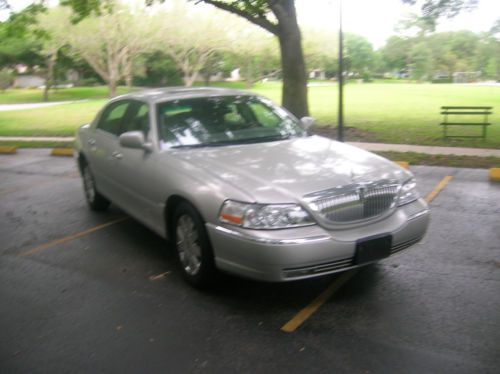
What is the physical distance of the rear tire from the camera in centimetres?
675

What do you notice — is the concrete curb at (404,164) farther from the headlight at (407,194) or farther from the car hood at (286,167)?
the headlight at (407,194)

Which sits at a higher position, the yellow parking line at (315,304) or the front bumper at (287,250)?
the front bumper at (287,250)

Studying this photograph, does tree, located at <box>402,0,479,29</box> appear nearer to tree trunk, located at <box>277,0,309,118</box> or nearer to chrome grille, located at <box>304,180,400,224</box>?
tree trunk, located at <box>277,0,309,118</box>

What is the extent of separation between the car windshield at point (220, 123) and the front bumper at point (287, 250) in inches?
51.0

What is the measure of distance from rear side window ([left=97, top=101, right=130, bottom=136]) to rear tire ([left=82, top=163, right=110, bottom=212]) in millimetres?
681

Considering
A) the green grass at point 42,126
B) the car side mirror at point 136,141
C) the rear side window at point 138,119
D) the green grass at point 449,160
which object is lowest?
the green grass at point 42,126

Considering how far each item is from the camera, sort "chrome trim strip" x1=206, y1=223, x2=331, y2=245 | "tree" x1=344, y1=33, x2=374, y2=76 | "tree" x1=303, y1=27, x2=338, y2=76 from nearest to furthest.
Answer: "chrome trim strip" x1=206, y1=223, x2=331, y2=245 → "tree" x1=303, y1=27, x2=338, y2=76 → "tree" x1=344, y1=33, x2=374, y2=76

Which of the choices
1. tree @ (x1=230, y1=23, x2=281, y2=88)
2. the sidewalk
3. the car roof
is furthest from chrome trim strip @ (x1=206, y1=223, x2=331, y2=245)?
tree @ (x1=230, y1=23, x2=281, y2=88)

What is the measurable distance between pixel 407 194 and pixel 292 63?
9920 millimetres

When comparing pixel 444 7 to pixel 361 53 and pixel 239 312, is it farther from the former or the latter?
pixel 361 53

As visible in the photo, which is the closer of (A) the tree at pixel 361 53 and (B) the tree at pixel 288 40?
(B) the tree at pixel 288 40

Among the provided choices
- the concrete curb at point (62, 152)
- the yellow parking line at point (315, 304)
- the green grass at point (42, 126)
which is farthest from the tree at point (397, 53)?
the yellow parking line at point (315, 304)

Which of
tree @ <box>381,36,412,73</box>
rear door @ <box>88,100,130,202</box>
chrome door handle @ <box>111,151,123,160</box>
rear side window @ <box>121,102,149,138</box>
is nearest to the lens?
rear side window @ <box>121,102,149,138</box>

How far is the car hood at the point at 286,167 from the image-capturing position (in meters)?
3.87
